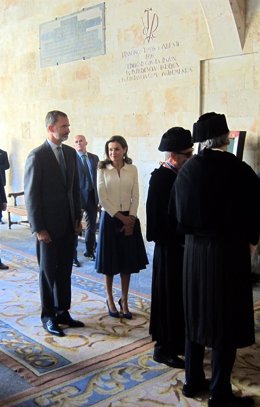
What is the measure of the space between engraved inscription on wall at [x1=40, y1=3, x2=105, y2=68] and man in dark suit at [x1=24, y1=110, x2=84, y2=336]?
3.48 m

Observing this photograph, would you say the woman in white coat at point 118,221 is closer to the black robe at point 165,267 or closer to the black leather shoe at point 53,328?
the black leather shoe at point 53,328

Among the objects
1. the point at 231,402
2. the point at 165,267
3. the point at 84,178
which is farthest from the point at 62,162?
the point at 84,178

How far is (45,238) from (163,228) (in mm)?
1041

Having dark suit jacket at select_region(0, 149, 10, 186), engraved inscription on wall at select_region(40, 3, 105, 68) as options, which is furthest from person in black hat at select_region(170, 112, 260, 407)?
dark suit jacket at select_region(0, 149, 10, 186)

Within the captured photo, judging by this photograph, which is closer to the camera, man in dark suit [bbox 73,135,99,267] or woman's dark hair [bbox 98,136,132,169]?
woman's dark hair [bbox 98,136,132,169]

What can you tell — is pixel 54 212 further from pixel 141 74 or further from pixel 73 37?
pixel 73 37

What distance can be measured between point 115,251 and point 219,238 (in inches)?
61.9

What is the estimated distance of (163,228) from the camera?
2.96m

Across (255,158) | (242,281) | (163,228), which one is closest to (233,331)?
(242,281)

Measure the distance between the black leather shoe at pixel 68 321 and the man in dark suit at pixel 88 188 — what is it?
2.19 metres

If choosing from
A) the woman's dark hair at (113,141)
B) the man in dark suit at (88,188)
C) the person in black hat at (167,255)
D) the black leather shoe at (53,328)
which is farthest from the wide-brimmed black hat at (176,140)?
the man in dark suit at (88,188)

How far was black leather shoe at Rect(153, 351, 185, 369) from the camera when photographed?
→ 3.08m

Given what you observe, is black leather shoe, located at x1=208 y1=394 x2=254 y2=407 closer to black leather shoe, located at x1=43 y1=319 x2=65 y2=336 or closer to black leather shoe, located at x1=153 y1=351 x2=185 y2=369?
black leather shoe, located at x1=153 y1=351 x2=185 y2=369

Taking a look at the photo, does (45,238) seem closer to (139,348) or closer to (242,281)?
(139,348)
